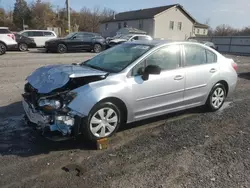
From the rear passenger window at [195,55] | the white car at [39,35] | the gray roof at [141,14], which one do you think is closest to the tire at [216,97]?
the rear passenger window at [195,55]

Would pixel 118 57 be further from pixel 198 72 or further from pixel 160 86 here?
pixel 198 72

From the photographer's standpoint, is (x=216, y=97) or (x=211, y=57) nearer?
(x=211, y=57)

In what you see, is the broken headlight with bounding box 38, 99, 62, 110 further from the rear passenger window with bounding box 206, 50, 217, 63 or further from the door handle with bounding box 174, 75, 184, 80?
the rear passenger window with bounding box 206, 50, 217, 63

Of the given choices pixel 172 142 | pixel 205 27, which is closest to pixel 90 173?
pixel 172 142

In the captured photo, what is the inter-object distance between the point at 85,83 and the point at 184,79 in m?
2.00

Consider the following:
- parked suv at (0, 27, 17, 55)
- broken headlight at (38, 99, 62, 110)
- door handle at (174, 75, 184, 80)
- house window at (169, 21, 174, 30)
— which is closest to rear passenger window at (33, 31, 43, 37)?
parked suv at (0, 27, 17, 55)

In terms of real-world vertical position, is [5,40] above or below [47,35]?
below

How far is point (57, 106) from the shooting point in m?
3.64

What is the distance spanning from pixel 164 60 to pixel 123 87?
1.12 metres

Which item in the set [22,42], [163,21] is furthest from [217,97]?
[163,21]

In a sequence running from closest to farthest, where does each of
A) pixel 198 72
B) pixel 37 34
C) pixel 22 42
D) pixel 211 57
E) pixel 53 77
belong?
pixel 53 77 < pixel 198 72 < pixel 211 57 < pixel 22 42 < pixel 37 34

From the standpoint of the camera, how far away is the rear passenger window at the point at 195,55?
503 cm

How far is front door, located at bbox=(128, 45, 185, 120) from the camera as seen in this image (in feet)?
14.0

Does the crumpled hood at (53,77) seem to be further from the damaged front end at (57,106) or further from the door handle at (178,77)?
the door handle at (178,77)
